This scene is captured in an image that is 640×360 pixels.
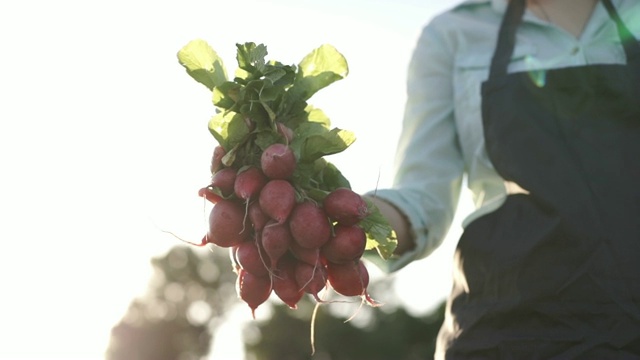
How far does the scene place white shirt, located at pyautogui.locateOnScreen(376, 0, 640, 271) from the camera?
324cm

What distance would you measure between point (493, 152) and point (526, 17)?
20.6 inches

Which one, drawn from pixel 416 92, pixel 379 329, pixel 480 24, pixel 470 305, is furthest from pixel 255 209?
pixel 379 329

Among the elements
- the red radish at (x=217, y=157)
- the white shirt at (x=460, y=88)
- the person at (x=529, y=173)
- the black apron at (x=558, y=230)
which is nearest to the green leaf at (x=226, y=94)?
the red radish at (x=217, y=157)

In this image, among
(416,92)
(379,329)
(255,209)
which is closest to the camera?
(255,209)

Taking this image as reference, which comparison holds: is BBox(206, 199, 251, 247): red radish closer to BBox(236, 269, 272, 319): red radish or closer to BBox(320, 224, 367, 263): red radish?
BBox(236, 269, 272, 319): red radish

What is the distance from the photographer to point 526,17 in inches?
134

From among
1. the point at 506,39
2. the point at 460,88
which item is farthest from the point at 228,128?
the point at 506,39

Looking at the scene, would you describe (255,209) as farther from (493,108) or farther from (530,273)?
(493,108)

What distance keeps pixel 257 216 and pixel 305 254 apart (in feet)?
0.50

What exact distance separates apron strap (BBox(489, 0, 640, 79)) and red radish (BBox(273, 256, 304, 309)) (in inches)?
45.2

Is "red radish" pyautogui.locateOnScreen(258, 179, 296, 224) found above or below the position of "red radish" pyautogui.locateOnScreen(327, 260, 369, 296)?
above

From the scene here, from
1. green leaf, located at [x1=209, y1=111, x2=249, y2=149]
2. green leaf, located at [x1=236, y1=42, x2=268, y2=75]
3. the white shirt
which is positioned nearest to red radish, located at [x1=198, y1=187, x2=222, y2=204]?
green leaf, located at [x1=209, y1=111, x2=249, y2=149]

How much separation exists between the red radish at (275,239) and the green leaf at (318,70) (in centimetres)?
38

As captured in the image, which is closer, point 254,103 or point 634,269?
point 254,103
